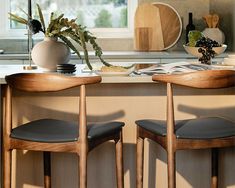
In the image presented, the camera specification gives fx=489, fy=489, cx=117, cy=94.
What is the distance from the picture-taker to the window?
4.93 meters

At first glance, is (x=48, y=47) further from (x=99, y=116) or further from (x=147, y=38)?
(x=147, y=38)

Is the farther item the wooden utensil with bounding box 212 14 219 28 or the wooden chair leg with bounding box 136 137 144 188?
the wooden utensil with bounding box 212 14 219 28

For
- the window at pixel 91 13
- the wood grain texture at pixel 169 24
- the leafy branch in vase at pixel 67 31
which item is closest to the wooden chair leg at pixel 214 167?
the leafy branch in vase at pixel 67 31

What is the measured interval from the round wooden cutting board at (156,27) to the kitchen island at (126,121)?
2107 mm

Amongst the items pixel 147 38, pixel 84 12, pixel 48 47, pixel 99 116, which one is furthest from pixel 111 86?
pixel 84 12

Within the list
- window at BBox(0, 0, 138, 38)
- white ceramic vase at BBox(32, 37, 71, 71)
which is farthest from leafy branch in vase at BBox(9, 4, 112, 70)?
window at BBox(0, 0, 138, 38)

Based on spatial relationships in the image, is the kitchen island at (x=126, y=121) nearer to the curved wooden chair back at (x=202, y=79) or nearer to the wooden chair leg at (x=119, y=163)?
the wooden chair leg at (x=119, y=163)

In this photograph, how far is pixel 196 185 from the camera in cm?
267

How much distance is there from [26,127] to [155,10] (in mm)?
2648

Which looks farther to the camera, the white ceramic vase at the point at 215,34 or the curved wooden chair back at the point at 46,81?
the white ceramic vase at the point at 215,34

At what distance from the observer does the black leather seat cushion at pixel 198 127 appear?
7.31 ft

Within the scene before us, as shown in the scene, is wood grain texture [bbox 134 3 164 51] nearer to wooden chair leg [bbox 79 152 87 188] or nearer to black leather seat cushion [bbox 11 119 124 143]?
black leather seat cushion [bbox 11 119 124 143]

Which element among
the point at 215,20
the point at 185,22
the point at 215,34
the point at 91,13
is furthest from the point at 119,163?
the point at 91,13

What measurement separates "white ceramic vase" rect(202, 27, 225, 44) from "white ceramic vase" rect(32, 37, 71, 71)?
2.12m
